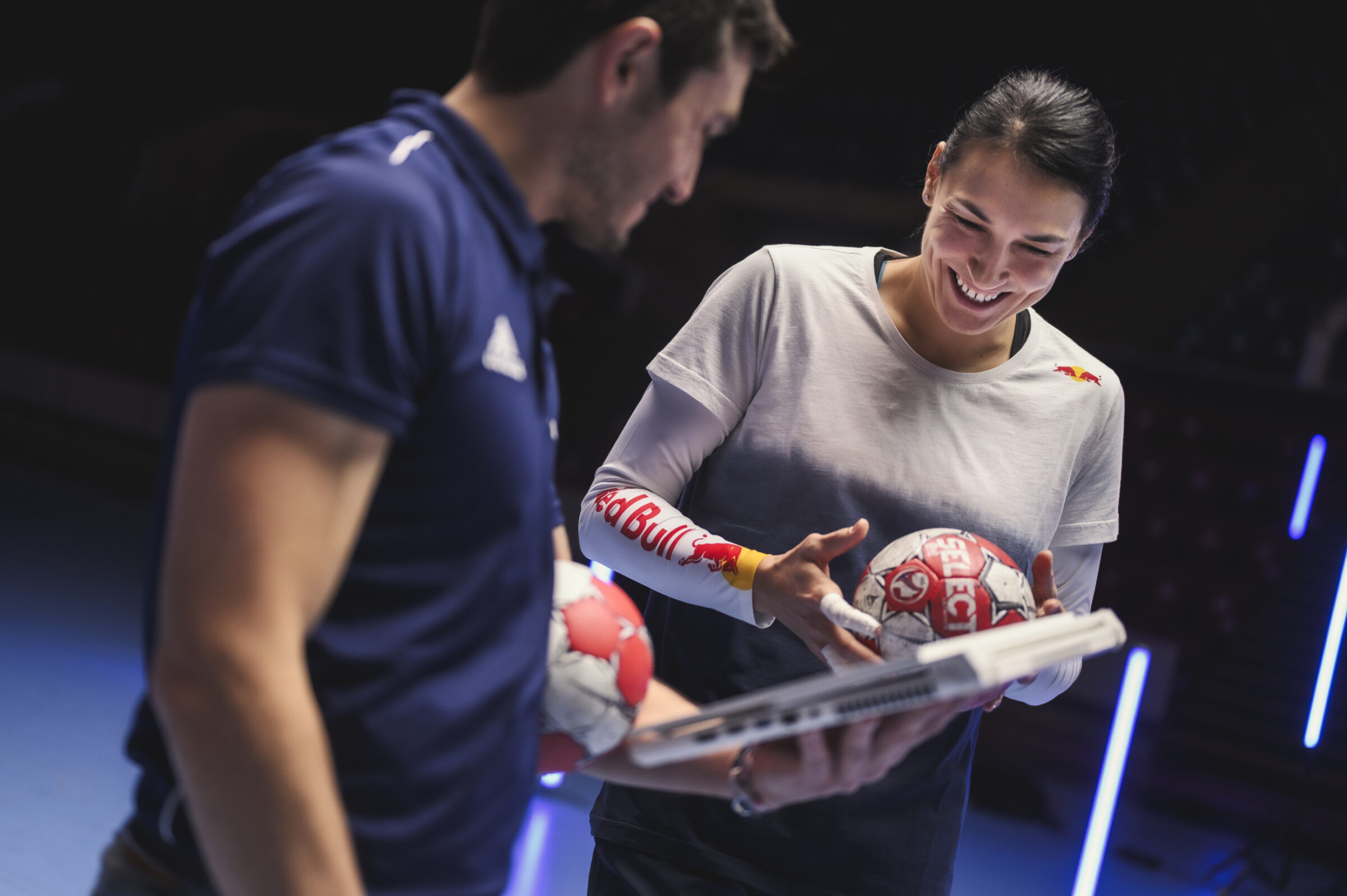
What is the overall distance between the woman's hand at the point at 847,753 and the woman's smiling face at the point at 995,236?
69cm

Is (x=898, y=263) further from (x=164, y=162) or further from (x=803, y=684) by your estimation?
(x=164, y=162)

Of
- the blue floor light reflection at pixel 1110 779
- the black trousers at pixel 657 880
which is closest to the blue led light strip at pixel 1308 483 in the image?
the blue floor light reflection at pixel 1110 779

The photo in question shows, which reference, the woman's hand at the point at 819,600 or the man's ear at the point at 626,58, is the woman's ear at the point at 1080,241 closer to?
the woman's hand at the point at 819,600

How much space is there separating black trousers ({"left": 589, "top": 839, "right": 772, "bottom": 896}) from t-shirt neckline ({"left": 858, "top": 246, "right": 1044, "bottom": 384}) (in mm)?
818

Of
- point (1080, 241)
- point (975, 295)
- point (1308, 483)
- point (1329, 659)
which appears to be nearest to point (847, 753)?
point (975, 295)

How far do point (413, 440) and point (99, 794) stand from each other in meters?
3.58

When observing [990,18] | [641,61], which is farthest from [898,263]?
[990,18]

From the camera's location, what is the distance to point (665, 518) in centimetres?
153

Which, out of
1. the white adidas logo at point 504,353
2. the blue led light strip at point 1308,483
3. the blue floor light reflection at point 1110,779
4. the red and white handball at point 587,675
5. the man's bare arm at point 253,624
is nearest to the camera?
the man's bare arm at point 253,624

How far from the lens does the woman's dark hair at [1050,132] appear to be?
151 centimetres

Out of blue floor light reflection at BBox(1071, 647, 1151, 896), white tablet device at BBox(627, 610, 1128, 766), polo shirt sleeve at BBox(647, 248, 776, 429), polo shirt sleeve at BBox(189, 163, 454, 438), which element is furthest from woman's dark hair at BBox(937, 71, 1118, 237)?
blue floor light reflection at BBox(1071, 647, 1151, 896)

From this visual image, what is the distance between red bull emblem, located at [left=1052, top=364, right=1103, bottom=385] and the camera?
66.1 inches

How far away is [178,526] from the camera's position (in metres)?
0.71

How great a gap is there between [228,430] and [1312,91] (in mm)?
13358
